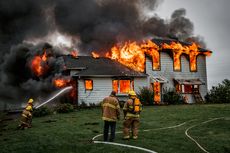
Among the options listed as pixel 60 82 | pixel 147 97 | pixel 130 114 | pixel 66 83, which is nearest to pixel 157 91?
pixel 147 97

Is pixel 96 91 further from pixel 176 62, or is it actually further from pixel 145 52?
pixel 176 62

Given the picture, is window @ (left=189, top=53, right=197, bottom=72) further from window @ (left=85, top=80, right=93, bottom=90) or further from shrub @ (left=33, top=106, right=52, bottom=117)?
shrub @ (left=33, top=106, right=52, bottom=117)

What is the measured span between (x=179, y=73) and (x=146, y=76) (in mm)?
4459

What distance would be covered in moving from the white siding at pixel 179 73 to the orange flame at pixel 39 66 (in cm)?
1053

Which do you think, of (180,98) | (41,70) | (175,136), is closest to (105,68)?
(41,70)

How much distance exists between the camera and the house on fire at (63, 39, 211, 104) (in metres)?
26.6

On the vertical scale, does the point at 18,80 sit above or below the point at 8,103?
above

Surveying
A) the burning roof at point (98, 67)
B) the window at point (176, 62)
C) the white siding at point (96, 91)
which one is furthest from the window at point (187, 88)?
the white siding at point (96, 91)

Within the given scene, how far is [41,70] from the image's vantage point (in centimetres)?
2647

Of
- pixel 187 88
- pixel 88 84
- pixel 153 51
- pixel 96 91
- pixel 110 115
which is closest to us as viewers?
pixel 110 115

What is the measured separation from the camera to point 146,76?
28250 mm

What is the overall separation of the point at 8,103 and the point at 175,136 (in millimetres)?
20413

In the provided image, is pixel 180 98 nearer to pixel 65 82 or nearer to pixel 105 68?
pixel 105 68

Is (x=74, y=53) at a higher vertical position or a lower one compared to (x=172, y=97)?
higher
